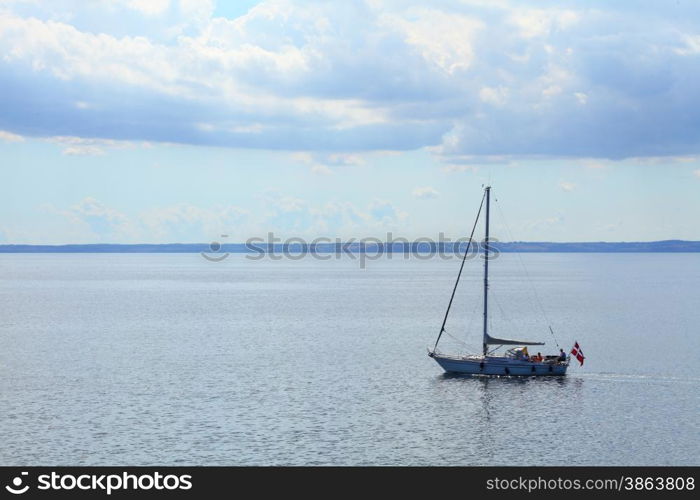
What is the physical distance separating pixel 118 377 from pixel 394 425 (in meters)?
35.1

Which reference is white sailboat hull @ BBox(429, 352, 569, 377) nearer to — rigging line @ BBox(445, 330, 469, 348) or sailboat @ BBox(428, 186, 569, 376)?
sailboat @ BBox(428, 186, 569, 376)

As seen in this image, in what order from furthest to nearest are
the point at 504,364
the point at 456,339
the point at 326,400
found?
Result: the point at 456,339 → the point at 504,364 → the point at 326,400

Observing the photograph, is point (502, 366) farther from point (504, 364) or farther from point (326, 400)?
point (326, 400)

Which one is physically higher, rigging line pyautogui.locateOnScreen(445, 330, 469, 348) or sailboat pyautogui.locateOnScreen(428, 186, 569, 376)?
sailboat pyautogui.locateOnScreen(428, 186, 569, 376)

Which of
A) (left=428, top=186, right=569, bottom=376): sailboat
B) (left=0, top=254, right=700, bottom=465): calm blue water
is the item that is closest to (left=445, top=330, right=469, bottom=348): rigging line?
(left=0, top=254, right=700, bottom=465): calm blue water

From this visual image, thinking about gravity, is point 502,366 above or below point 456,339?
above

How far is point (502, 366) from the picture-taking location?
298 ft

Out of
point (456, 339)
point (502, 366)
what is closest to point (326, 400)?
point (502, 366)

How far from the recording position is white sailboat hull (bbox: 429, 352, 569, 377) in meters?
90.7

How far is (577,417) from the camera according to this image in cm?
→ 7262

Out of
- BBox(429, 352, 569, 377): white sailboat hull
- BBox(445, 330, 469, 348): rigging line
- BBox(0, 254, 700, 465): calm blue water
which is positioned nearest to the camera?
BBox(0, 254, 700, 465): calm blue water

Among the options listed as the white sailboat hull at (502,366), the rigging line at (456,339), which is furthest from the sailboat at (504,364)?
the rigging line at (456,339)
